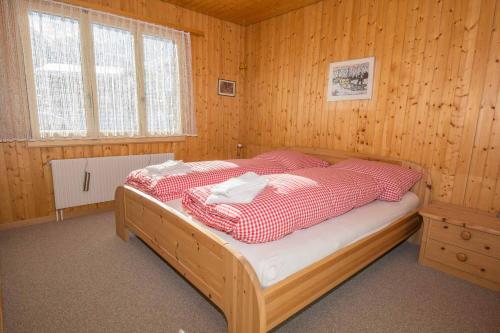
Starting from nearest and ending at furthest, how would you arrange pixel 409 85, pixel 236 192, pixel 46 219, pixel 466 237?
pixel 236 192, pixel 466 237, pixel 409 85, pixel 46 219

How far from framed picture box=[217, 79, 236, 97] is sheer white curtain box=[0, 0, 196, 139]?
546 mm

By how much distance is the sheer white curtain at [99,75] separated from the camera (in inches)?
113

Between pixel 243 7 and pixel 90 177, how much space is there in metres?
2.87

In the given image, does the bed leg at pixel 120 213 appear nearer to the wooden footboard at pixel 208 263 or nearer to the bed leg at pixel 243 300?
the wooden footboard at pixel 208 263

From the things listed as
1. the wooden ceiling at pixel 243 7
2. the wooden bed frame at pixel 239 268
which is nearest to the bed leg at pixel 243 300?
the wooden bed frame at pixel 239 268

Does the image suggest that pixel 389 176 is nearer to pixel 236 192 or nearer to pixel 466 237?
pixel 466 237

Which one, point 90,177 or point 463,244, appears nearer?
point 463,244

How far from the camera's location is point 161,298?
1.92 meters

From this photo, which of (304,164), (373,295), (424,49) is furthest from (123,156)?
(424,49)

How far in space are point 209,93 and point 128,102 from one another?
1.22 m

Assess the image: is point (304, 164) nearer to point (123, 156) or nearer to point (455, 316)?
point (455, 316)

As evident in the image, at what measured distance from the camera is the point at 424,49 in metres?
2.69

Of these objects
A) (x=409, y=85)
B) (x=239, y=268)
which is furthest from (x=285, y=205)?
(x=409, y=85)

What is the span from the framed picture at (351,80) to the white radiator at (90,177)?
2.53 m
